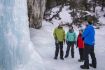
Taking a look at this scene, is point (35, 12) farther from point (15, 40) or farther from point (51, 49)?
point (15, 40)

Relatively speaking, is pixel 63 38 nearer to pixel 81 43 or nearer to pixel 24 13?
pixel 81 43

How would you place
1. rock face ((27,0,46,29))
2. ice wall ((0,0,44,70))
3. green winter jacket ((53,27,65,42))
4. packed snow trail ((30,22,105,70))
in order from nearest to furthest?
1. ice wall ((0,0,44,70))
2. packed snow trail ((30,22,105,70))
3. green winter jacket ((53,27,65,42))
4. rock face ((27,0,46,29))

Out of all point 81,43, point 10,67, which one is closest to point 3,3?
point 10,67

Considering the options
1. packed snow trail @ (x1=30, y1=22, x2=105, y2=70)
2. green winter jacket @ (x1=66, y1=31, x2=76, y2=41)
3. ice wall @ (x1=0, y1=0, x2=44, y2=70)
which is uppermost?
ice wall @ (x1=0, y1=0, x2=44, y2=70)

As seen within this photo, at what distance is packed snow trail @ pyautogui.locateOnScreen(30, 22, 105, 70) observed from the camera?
13102 millimetres

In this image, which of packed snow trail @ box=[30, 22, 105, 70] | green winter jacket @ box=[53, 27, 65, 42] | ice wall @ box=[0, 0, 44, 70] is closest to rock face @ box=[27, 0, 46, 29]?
packed snow trail @ box=[30, 22, 105, 70]

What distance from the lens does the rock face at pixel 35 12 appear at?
22.4 m

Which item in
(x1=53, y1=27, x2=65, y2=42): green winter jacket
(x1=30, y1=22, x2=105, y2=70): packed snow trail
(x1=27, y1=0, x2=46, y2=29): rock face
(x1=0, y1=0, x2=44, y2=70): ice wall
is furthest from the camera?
(x1=27, y1=0, x2=46, y2=29): rock face

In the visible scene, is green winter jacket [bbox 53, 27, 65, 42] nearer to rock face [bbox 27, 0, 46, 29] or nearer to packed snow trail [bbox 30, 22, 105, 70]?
packed snow trail [bbox 30, 22, 105, 70]

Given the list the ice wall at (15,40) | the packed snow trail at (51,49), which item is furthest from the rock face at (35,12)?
the ice wall at (15,40)

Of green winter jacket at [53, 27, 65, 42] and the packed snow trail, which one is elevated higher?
green winter jacket at [53, 27, 65, 42]

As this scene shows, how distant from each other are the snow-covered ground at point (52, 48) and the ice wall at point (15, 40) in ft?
10.3

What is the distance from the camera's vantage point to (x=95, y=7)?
27781mm

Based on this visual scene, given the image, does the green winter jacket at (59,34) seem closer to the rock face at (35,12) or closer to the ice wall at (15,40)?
the ice wall at (15,40)
